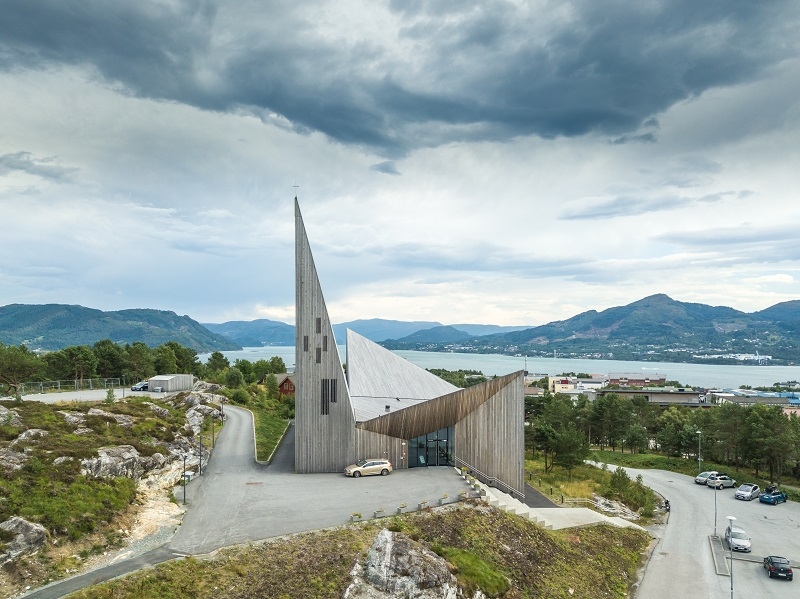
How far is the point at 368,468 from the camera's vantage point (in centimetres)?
2658

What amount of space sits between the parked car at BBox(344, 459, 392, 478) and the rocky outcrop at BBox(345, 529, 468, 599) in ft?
33.1

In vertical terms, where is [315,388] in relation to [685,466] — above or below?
above

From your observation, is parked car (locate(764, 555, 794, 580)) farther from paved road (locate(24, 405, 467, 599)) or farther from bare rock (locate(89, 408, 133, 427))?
bare rock (locate(89, 408, 133, 427))

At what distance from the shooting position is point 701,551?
26.8m

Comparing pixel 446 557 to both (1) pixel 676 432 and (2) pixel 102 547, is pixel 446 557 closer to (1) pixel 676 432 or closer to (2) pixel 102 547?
(2) pixel 102 547

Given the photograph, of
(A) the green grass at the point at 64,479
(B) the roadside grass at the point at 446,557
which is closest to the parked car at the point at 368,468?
(B) the roadside grass at the point at 446,557

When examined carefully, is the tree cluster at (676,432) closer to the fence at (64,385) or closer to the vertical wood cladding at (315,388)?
the vertical wood cladding at (315,388)

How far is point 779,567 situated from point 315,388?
2451cm

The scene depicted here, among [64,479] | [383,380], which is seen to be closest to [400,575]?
[64,479]

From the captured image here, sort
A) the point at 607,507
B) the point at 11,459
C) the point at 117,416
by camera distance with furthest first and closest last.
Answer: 1. the point at 607,507
2. the point at 117,416
3. the point at 11,459

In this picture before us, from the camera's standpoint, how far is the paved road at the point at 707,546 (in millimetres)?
22188

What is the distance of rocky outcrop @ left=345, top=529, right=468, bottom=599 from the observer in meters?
15.0

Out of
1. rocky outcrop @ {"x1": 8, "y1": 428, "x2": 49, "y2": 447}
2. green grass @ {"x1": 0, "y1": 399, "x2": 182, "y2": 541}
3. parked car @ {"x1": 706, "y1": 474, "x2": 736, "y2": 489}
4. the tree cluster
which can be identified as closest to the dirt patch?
green grass @ {"x1": 0, "y1": 399, "x2": 182, "y2": 541}

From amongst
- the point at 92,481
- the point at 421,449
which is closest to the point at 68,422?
the point at 92,481
